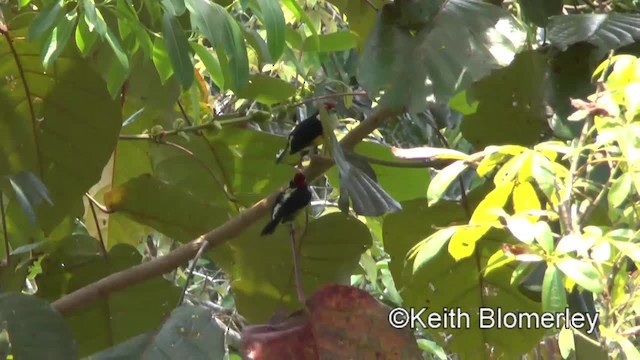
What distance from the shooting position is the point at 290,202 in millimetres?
750

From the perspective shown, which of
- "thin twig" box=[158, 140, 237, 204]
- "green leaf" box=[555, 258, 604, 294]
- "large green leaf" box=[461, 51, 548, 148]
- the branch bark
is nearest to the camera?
"green leaf" box=[555, 258, 604, 294]

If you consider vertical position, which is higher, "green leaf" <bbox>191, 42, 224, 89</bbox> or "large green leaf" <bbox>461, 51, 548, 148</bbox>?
"green leaf" <bbox>191, 42, 224, 89</bbox>

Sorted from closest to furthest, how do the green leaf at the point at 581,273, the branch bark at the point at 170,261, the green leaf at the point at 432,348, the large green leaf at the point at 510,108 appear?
1. the green leaf at the point at 581,273
2. the branch bark at the point at 170,261
3. the large green leaf at the point at 510,108
4. the green leaf at the point at 432,348

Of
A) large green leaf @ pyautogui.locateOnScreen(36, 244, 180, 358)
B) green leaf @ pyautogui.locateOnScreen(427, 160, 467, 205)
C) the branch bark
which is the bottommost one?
large green leaf @ pyautogui.locateOnScreen(36, 244, 180, 358)

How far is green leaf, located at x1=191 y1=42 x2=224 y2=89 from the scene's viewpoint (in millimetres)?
737

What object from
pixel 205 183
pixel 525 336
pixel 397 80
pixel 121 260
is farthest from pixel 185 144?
pixel 525 336

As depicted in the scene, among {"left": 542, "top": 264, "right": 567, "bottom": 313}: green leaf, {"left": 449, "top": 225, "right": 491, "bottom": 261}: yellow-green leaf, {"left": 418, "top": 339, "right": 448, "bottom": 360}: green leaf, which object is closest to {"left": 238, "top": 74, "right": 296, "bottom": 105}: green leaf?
{"left": 449, "top": 225, "right": 491, "bottom": 261}: yellow-green leaf

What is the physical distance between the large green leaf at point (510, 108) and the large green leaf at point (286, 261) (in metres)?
0.16

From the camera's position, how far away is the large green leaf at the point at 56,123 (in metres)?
0.89

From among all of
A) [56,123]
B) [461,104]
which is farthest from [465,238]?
[56,123]

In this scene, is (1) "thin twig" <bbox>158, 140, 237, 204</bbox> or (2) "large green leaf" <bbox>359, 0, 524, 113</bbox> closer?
(2) "large green leaf" <bbox>359, 0, 524, 113</bbox>

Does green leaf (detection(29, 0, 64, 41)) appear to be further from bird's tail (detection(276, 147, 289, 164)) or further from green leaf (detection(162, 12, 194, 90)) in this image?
bird's tail (detection(276, 147, 289, 164))

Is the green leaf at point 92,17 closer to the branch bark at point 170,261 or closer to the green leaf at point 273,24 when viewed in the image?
the green leaf at point 273,24

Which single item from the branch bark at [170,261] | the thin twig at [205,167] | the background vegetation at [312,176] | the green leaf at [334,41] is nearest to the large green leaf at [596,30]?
the background vegetation at [312,176]
